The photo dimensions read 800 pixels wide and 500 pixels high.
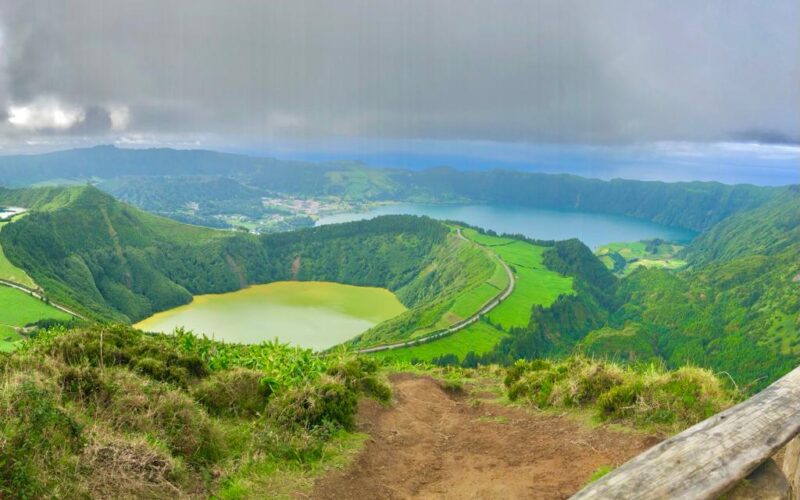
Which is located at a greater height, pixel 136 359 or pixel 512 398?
pixel 136 359

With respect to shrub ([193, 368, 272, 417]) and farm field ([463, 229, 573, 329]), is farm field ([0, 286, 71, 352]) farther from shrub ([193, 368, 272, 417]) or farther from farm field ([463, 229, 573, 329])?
farm field ([463, 229, 573, 329])

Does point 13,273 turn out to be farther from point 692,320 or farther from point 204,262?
point 692,320

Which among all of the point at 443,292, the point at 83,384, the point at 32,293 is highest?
the point at 83,384

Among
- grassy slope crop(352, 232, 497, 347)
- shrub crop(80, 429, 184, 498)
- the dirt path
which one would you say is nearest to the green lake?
grassy slope crop(352, 232, 497, 347)

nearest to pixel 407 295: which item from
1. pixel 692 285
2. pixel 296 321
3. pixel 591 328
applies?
pixel 296 321

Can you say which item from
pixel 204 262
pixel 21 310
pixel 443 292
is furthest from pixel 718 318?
pixel 204 262

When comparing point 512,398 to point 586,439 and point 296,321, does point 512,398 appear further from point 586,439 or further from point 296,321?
point 296,321

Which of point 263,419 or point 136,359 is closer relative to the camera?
point 263,419
